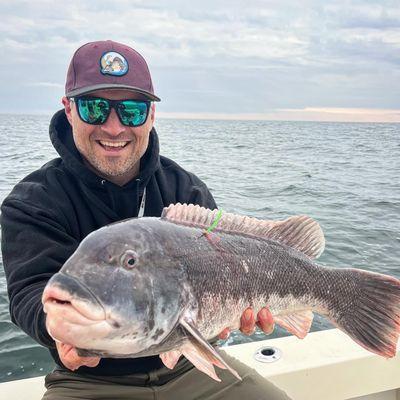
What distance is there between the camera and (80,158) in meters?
3.74

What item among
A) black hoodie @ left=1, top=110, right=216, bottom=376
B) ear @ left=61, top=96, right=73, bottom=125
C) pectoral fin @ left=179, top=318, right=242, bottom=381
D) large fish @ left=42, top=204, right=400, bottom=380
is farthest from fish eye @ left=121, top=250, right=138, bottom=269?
ear @ left=61, top=96, right=73, bottom=125

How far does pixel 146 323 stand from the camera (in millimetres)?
Answer: 2268

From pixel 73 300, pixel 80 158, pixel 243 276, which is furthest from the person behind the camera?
pixel 80 158

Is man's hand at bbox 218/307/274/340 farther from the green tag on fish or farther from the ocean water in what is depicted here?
the ocean water

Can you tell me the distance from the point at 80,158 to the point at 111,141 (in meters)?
0.30

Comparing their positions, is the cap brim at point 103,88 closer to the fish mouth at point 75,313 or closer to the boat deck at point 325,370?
the fish mouth at point 75,313

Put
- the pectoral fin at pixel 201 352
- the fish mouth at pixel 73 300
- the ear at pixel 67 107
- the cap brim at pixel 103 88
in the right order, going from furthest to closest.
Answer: the ear at pixel 67 107 → the cap brim at pixel 103 88 → the pectoral fin at pixel 201 352 → the fish mouth at pixel 73 300

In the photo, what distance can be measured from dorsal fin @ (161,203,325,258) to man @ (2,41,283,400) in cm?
86

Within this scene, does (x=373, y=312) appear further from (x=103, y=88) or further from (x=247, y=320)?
(x=103, y=88)

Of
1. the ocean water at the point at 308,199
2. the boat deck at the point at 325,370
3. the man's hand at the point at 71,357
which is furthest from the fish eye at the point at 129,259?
the ocean water at the point at 308,199

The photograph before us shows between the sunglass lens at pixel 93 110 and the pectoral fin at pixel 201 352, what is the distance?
173cm

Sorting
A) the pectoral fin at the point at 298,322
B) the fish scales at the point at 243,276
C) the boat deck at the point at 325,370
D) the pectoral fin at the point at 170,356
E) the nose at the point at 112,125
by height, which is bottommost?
the boat deck at the point at 325,370

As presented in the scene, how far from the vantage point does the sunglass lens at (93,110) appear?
11.6 ft

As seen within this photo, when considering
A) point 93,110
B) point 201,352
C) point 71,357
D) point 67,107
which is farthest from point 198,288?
point 67,107
